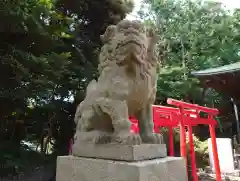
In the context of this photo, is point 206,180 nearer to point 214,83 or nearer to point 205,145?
point 205,145

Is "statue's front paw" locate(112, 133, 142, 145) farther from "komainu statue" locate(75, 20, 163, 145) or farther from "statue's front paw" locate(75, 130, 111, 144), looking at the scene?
"statue's front paw" locate(75, 130, 111, 144)

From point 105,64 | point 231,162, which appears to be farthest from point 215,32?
point 105,64

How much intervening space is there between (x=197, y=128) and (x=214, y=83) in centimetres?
611

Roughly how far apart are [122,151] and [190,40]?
12.1 meters

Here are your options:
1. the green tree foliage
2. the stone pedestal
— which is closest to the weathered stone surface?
the stone pedestal

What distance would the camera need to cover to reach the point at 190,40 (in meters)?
12.6

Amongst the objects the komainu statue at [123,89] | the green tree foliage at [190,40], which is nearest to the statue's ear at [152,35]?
the komainu statue at [123,89]

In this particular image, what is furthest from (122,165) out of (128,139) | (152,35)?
(152,35)

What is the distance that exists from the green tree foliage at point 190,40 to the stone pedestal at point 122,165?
26.9 feet

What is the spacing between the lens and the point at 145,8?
1346 centimetres

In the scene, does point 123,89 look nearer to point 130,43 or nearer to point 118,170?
point 130,43

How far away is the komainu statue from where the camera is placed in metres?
1.76

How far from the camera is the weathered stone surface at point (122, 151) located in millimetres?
1615

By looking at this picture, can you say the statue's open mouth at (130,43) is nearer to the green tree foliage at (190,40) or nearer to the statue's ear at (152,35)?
the statue's ear at (152,35)
